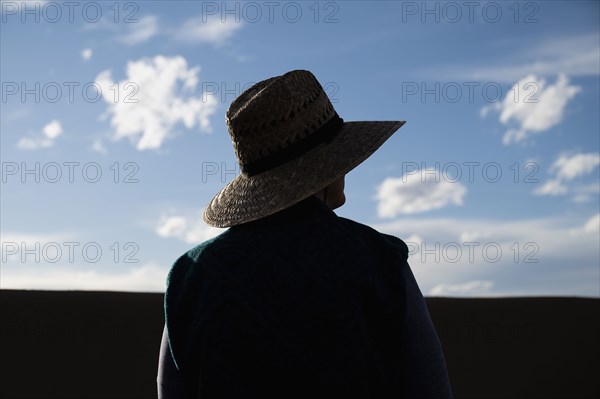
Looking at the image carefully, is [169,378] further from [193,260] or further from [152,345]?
[152,345]

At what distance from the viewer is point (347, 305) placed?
1.22 m

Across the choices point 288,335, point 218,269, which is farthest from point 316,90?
point 288,335

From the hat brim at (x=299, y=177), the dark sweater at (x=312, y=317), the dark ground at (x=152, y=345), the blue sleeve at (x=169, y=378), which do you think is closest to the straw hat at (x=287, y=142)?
the hat brim at (x=299, y=177)

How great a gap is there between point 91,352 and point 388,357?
2.91 m

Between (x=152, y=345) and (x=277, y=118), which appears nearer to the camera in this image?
(x=277, y=118)

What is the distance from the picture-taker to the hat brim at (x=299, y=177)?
1.39 m

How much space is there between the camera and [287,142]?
4.99ft

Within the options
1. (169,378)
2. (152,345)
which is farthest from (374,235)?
(152,345)

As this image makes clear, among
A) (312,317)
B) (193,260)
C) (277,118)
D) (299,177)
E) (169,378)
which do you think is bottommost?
(169,378)

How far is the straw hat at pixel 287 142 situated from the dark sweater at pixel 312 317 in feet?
0.40

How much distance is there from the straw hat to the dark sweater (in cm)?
12

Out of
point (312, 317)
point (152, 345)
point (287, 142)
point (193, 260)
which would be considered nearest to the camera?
point (312, 317)

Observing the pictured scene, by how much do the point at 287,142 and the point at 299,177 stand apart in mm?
123

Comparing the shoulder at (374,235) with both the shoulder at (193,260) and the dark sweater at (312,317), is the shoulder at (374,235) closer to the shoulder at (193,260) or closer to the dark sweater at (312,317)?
the dark sweater at (312,317)
